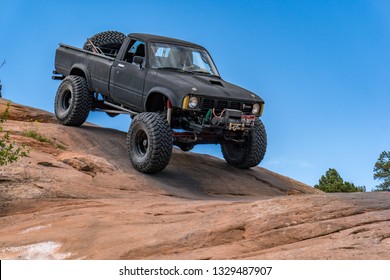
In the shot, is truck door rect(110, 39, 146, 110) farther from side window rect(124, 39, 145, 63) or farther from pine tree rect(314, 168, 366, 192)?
pine tree rect(314, 168, 366, 192)

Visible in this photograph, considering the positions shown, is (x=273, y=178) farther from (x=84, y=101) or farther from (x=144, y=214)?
(x=144, y=214)

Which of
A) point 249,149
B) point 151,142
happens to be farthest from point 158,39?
point 249,149

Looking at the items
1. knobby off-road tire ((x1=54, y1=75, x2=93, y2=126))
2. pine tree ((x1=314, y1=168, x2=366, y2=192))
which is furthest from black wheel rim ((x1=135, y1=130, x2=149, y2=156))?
pine tree ((x1=314, y1=168, x2=366, y2=192))

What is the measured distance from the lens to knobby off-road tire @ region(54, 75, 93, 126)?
15852 millimetres

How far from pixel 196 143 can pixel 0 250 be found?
6.08 metres

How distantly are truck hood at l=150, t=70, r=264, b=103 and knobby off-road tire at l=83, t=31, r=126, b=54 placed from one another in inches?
136

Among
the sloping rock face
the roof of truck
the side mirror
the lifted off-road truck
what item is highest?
the roof of truck

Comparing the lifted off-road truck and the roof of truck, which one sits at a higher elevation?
the roof of truck

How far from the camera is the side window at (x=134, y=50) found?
14.3 meters

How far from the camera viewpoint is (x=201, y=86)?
1295cm

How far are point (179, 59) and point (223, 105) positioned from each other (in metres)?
1.76

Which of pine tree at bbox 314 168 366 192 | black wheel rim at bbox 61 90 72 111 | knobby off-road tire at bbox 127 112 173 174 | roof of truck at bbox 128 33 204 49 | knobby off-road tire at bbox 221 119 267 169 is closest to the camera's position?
knobby off-road tire at bbox 127 112 173 174

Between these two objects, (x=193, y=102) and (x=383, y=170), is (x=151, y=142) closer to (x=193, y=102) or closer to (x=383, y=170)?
(x=193, y=102)

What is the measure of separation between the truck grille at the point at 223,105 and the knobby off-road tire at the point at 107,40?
187 inches
